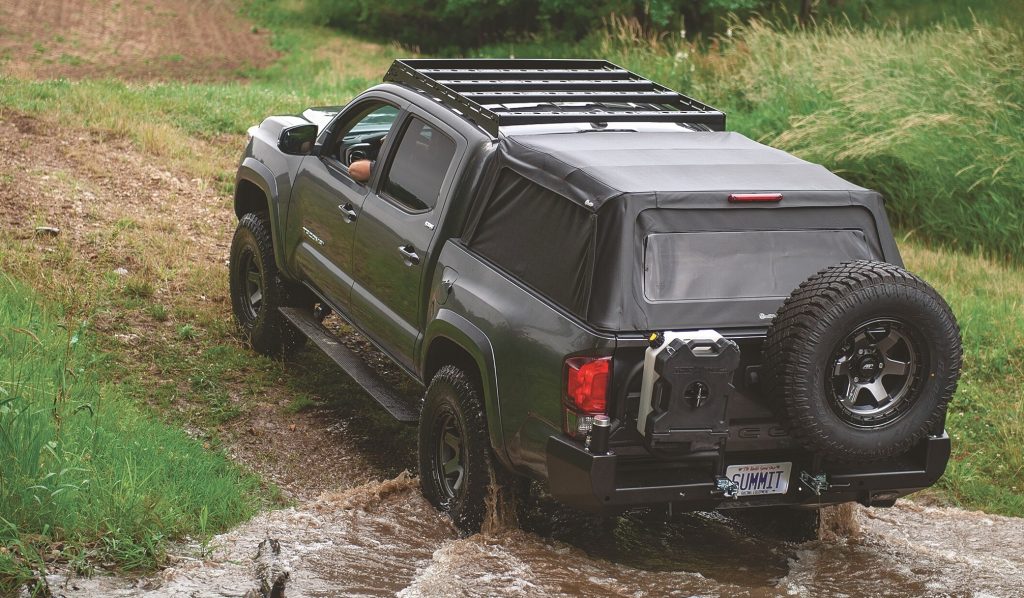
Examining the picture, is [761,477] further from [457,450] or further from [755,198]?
[457,450]

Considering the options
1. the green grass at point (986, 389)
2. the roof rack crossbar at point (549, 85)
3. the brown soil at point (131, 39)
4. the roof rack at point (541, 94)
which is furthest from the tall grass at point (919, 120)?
the brown soil at point (131, 39)

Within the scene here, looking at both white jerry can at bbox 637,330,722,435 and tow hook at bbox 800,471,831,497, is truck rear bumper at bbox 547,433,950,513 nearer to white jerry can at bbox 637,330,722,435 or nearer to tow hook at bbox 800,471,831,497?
tow hook at bbox 800,471,831,497

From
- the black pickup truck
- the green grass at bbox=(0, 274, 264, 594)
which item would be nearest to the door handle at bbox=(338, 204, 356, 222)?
the black pickup truck

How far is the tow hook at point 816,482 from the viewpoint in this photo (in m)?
4.88

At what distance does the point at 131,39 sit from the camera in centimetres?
3469

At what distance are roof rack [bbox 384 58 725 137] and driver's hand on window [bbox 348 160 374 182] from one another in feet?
1.68

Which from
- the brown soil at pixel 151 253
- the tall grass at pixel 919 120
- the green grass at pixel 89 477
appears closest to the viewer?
the green grass at pixel 89 477

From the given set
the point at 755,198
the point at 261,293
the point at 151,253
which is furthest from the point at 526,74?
the point at 151,253

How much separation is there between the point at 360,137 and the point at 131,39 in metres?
29.9

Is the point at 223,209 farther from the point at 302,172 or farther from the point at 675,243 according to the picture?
the point at 675,243

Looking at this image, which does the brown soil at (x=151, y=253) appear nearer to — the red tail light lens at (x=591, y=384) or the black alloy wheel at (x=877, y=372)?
the red tail light lens at (x=591, y=384)

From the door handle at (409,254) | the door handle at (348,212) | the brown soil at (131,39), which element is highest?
the door handle at (348,212)

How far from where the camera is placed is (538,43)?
111 ft

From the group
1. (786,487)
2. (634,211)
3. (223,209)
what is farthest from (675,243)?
(223,209)
